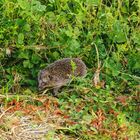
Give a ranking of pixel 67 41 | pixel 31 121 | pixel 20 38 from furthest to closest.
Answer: pixel 67 41 → pixel 20 38 → pixel 31 121

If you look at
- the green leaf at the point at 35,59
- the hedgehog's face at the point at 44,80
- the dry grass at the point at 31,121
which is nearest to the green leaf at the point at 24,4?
the green leaf at the point at 35,59

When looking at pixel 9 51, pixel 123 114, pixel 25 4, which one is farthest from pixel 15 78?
pixel 123 114

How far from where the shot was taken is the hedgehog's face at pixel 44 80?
6.05 m

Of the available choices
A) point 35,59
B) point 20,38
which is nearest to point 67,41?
point 35,59

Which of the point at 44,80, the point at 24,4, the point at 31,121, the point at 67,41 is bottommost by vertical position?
the point at 31,121

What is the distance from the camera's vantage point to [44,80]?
605 cm

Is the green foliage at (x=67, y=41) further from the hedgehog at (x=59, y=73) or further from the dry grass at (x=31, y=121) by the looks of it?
the dry grass at (x=31, y=121)

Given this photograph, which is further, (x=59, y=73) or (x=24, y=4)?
(x=24, y=4)

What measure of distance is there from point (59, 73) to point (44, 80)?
0.67 feet

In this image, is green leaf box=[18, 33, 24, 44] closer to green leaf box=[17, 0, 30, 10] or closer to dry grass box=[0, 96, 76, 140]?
green leaf box=[17, 0, 30, 10]

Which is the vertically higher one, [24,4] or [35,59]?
[24,4]

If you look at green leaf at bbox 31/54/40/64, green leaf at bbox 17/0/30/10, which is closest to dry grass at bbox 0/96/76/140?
green leaf at bbox 31/54/40/64

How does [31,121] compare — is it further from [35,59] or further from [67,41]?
[67,41]

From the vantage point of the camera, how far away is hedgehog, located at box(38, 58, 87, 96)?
607cm
